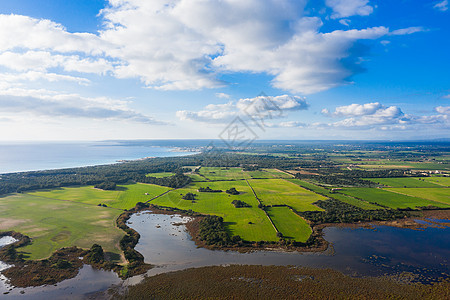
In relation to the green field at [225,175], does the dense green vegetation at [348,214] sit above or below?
below

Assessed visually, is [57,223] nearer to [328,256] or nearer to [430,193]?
[328,256]

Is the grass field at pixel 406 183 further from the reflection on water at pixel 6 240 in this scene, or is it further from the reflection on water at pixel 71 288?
the reflection on water at pixel 6 240

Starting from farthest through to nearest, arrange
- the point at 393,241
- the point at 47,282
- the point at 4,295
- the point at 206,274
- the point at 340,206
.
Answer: the point at 340,206 → the point at 393,241 → the point at 206,274 → the point at 47,282 → the point at 4,295

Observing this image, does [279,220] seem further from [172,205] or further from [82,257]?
[82,257]

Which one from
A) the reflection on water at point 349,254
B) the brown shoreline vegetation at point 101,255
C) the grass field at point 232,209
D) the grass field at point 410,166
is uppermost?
the grass field at point 410,166

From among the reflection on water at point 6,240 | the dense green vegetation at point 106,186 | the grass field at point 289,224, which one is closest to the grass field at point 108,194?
the dense green vegetation at point 106,186

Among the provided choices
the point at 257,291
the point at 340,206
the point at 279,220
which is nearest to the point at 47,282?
the point at 257,291

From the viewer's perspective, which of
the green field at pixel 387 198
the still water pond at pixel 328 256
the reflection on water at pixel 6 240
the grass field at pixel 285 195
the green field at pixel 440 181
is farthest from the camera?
the green field at pixel 440 181
